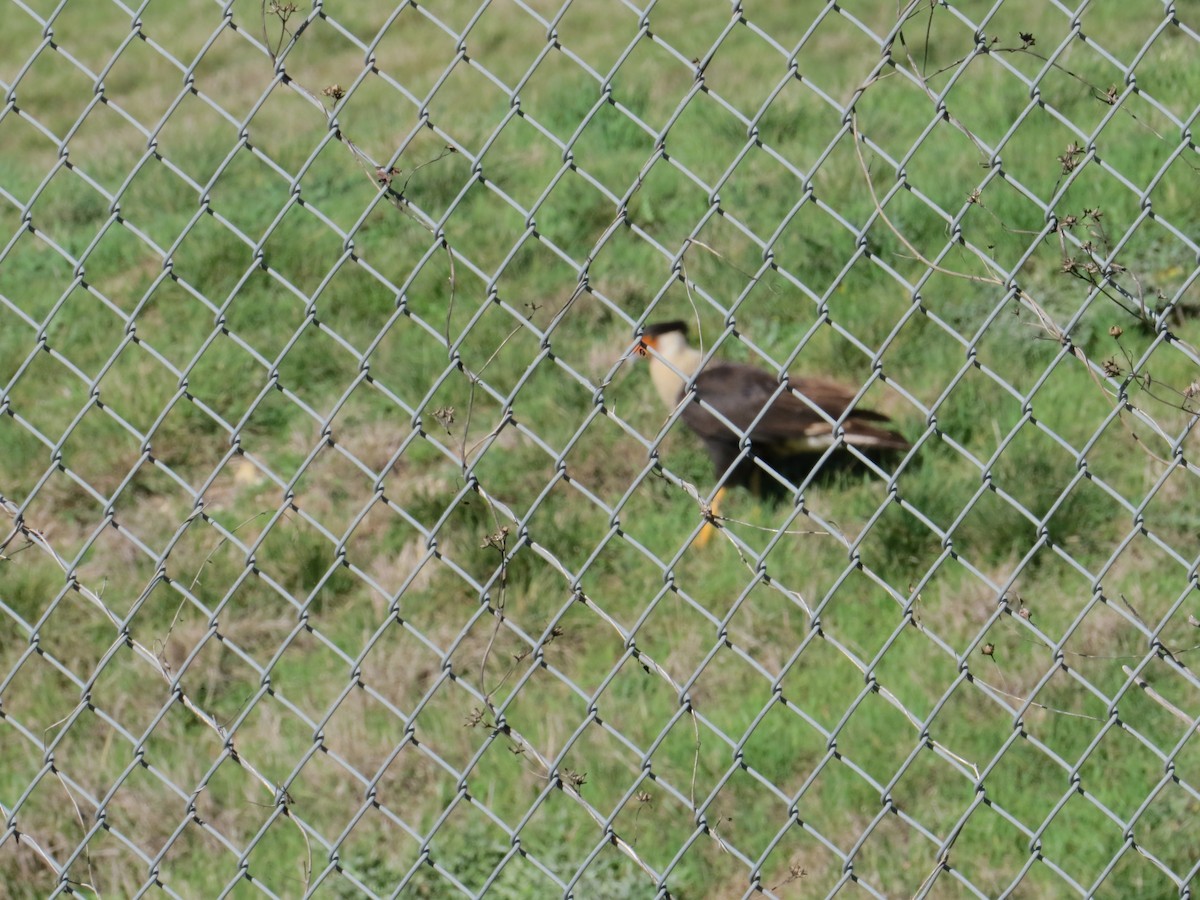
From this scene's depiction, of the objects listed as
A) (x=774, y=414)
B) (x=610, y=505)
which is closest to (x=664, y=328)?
(x=774, y=414)

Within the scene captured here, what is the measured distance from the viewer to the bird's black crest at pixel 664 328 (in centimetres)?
585

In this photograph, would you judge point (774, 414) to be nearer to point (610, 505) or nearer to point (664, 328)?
point (610, 505)

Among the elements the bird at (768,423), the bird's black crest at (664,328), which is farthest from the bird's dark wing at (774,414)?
the bird's black crest at (664,328)

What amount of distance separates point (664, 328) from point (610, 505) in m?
1.14

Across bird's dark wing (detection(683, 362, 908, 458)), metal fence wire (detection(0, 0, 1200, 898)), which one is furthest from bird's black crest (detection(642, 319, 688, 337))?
bird's dark wing (detection(683, 362, 908, 458))

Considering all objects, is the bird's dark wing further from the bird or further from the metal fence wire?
the metal fence wire

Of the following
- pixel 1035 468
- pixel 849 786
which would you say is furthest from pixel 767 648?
pixel 1035 468

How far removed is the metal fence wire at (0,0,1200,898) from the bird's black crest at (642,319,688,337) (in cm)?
20

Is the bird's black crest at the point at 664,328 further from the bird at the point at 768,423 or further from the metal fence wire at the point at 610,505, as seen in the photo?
the bird at the point at 768,423

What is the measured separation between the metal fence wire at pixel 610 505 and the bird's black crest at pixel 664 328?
0.20 meters

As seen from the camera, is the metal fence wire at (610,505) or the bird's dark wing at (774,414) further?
the bird's dark wing at (774,414)

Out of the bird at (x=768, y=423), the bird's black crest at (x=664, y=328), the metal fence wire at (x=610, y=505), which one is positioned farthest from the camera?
the bird's black crest at (x=664, y=328)

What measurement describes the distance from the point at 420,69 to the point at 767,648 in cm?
568

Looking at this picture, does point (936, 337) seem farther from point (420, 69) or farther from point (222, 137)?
point (420, 69)
